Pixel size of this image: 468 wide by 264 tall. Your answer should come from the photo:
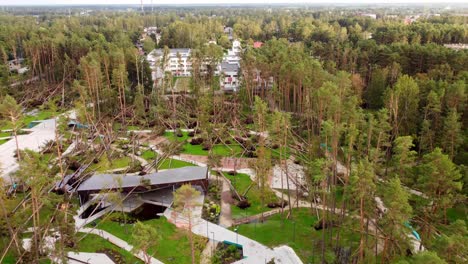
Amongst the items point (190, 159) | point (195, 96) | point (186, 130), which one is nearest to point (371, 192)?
point (190, 159)

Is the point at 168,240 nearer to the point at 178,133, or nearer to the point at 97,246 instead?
the point at 97,246

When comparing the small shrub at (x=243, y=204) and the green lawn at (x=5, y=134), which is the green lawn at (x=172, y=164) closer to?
the small shrub at (x=243, y=204)

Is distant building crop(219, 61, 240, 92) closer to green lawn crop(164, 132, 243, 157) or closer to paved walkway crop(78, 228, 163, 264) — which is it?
green lawn crop(164, 132, 243, 157)

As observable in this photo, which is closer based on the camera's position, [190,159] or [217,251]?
[217,251]

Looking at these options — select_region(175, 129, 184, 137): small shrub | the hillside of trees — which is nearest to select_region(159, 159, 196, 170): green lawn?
the hillside of trees

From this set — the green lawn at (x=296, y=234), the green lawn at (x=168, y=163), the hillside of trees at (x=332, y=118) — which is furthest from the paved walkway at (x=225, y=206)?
the green lawn at (x=168, y=163)

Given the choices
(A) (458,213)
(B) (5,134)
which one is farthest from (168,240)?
(B) (5,134)

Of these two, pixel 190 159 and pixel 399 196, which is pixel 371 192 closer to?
pixel 399 196
